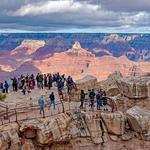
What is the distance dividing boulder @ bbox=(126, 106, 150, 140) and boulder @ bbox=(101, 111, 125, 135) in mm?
732

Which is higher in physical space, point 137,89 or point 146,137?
point 137,89

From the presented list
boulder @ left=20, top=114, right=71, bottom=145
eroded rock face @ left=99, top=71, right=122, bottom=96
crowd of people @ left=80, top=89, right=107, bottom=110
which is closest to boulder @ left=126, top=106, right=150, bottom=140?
crowd of people @ left=80, top=89, right=107, bottom=110

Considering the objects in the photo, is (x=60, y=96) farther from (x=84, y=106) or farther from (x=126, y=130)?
(x=126, y=130)

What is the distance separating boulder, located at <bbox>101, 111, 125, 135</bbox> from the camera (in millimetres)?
31984

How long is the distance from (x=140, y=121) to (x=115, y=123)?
188cm

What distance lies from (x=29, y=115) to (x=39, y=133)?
10.8ft

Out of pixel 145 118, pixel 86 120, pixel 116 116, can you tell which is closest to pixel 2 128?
pixel 86 120

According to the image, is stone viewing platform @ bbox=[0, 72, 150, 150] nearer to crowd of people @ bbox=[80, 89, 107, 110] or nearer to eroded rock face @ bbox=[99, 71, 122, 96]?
crowd of people @ bbox=[80, 89, 107, 110]

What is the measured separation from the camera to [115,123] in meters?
31.9

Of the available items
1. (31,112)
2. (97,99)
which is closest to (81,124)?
(97,99)

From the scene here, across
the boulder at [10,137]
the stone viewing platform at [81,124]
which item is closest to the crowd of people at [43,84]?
the stone viewing platform at [81,124]

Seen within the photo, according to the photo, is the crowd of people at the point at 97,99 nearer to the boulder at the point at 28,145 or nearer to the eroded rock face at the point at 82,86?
the eroded rock face at the point at 82,86

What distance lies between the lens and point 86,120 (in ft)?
105

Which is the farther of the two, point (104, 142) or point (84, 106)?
point (84, 106)
